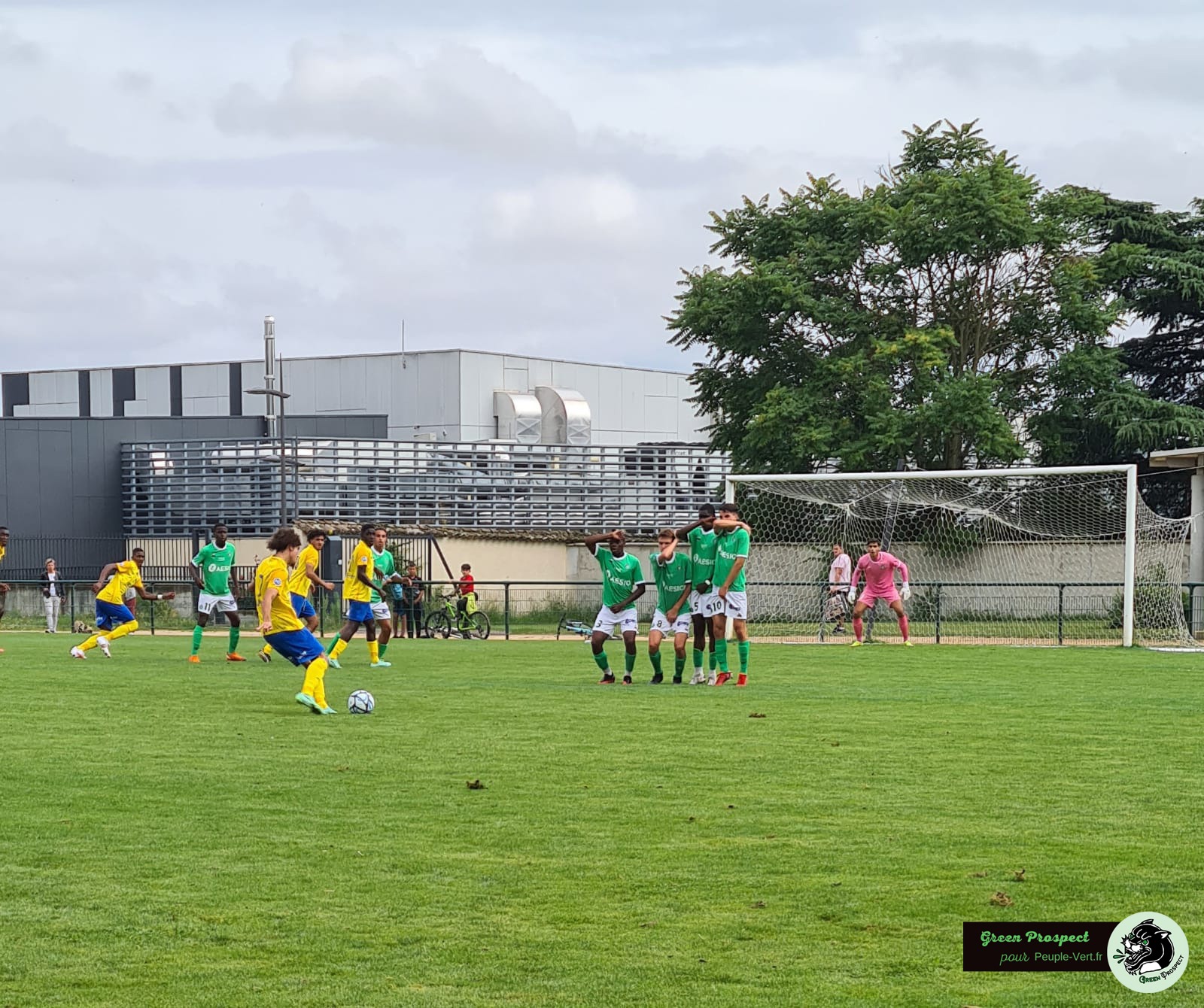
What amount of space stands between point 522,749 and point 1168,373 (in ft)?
134

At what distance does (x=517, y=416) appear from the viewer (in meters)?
57.0

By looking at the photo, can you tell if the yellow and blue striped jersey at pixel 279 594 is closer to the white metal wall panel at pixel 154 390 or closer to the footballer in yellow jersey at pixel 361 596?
the footballer in yellow jersey at pixel 361 596

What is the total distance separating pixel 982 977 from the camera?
5.61m

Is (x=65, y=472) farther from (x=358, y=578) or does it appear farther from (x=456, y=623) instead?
(x=358, y=578)

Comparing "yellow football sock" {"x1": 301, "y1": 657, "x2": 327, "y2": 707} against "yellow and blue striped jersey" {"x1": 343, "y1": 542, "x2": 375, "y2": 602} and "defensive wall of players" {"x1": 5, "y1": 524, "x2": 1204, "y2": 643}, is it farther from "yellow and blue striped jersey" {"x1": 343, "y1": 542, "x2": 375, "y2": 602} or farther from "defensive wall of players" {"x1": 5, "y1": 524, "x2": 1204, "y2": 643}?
"defensive wall of players" {"x1": 5, "y1": 524, "x2": 1204, "y2": 643}

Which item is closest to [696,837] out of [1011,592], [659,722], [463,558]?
[659,722]

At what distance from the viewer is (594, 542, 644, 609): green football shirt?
1795cm

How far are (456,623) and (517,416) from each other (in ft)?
85.0

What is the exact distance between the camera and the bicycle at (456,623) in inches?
1225

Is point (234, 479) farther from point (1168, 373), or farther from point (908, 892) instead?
point (908, 892)

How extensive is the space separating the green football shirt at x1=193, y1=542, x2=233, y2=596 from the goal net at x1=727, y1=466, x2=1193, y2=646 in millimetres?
8850

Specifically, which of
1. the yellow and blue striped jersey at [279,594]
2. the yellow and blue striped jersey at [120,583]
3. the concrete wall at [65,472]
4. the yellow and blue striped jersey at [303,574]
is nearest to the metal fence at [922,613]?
the yellow and blue striped jersey at [120,583]

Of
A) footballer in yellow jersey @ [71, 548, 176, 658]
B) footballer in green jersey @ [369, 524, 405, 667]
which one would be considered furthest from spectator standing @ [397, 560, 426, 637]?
footballer in green jersey @ [369, 524, 405, 667]

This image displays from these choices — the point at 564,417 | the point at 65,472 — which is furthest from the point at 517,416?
the point at 65,472
